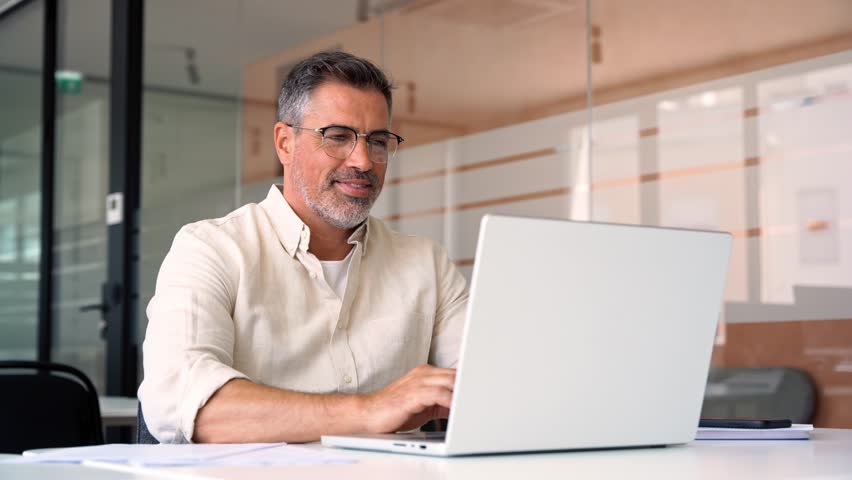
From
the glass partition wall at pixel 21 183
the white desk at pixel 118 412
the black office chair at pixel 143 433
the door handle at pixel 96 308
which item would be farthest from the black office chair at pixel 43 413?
the glass partition wall at pixel 21 183

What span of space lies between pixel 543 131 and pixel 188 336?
2.24m

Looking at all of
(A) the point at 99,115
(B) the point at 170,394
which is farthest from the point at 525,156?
(A) the point at 99,115

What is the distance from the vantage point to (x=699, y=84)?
130 inches

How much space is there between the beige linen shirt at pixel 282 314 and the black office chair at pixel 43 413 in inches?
38.4

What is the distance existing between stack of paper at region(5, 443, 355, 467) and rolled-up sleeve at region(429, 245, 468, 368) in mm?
838

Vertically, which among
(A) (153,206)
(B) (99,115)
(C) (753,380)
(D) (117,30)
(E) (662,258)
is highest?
(D) (117,30)

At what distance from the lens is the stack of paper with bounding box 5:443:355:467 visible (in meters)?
1.20

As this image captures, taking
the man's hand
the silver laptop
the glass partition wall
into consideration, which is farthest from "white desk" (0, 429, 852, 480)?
the glass partition wall

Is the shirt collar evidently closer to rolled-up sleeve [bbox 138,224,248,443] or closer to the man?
the man

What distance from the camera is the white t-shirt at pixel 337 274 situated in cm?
209

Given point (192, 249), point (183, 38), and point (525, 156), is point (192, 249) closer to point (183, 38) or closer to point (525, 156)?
point (525, 156)

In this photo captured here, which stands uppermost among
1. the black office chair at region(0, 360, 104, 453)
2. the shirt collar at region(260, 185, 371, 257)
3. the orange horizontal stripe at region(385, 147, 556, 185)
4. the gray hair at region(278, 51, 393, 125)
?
the orange horizontal stripe at region(385, 147, 556, 185)

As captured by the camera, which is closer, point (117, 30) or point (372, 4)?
point (372, 4)

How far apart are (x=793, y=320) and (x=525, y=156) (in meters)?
1.15
